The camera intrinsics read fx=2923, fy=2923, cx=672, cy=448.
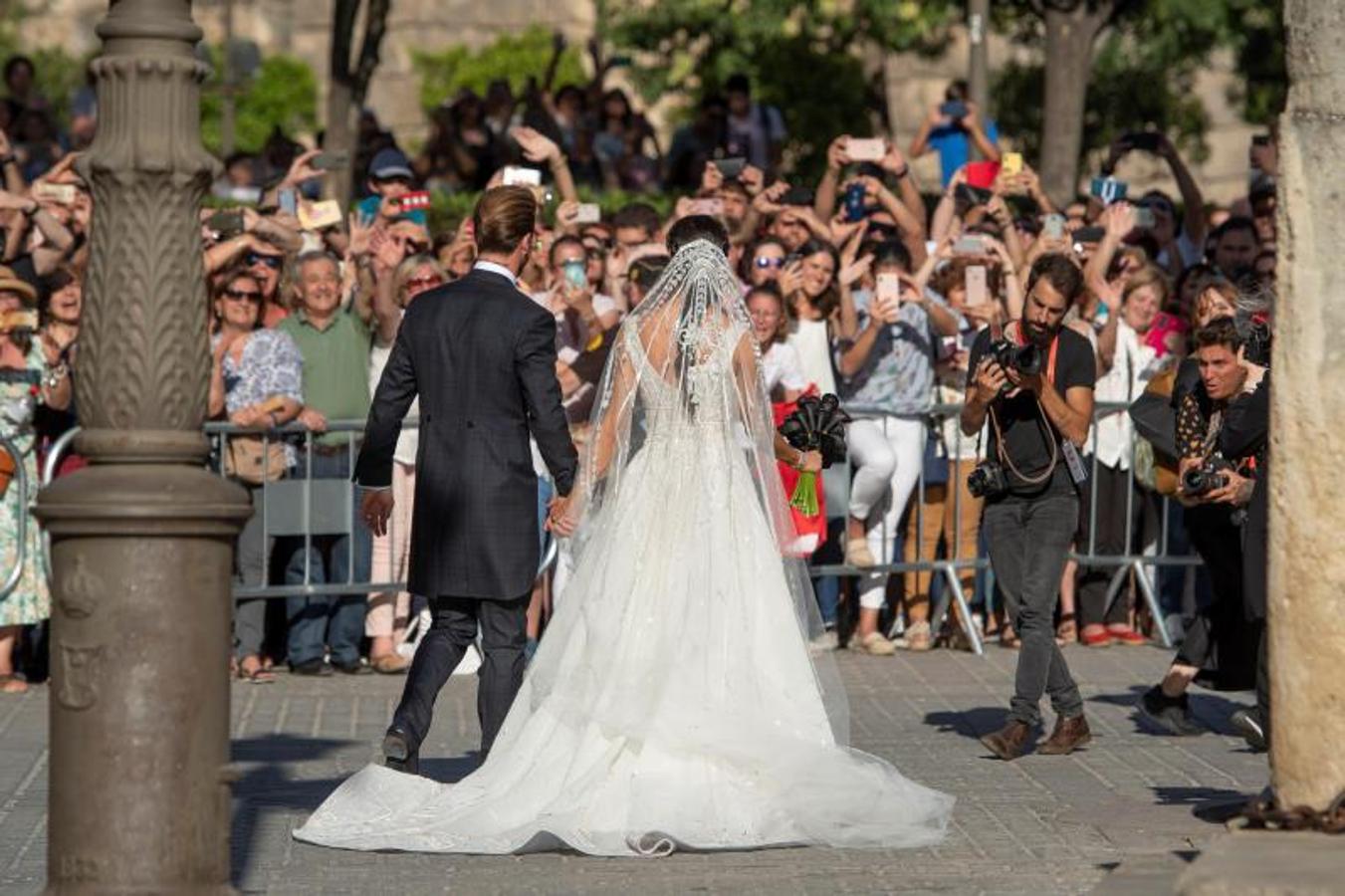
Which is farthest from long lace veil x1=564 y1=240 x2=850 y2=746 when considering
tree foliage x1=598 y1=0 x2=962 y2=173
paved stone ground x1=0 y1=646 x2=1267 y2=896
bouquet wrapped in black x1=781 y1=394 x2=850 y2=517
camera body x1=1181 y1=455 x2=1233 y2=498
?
tree foliage x1=598 y1=0 x2=962 y2=173

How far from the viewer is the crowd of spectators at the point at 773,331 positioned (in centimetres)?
1424

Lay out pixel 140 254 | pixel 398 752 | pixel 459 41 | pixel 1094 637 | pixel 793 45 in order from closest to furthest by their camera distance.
A: pixel 140 254 → pixel 398 752 → pixel 1094 637 → pixel 793 45 → pixel 459 41

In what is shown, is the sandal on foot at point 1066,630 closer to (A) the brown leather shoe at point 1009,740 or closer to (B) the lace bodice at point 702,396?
(A) the brown leather shoe at point 1009,740

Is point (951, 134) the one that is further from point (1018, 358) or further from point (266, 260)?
point (1018, 358)

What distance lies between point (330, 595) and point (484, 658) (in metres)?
4.55

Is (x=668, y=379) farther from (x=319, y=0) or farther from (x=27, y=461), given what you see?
(x=319, y=0)

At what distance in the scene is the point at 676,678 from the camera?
9680 mm

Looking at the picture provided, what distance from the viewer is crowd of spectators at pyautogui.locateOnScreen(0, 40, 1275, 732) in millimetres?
14242

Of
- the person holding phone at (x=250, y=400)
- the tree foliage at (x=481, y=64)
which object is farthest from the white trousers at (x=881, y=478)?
the tree foliage at (x=481, y=64)

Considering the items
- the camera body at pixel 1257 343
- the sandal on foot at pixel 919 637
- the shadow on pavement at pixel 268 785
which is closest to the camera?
the shadow on pavement at pixel 268 785

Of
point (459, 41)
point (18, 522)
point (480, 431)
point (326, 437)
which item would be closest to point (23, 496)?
point (18, 522)

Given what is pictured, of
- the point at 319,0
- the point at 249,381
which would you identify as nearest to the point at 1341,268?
the point at 249,381

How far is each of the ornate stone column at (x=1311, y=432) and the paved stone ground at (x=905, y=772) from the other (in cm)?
54

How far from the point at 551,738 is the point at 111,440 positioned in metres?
2.88
